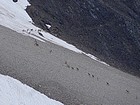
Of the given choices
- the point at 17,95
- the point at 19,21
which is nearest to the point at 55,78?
the point at 17,95

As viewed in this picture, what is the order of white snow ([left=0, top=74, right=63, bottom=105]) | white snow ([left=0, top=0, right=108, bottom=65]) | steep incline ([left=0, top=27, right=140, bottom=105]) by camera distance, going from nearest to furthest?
white snow ([left=0, top=74, right=63, bottom=105]) < steep incline ([left=0, top=27, right=140, bottom=105]) < white snow ([left=0, top=0, right=108, bottom=65])

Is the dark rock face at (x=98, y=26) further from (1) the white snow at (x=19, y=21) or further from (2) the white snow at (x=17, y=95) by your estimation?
(2) the white snow at (x=17, y=95)

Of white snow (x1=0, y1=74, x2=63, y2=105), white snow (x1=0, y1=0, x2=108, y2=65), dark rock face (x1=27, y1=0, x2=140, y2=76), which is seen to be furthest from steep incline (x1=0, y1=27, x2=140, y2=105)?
dark rock face (x1=27, y1=0, x2=140, y2=76)

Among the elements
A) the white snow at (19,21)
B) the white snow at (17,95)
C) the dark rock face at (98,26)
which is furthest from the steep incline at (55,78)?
the dark rock face at (98,26)

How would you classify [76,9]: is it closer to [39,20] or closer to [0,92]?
[39,20]

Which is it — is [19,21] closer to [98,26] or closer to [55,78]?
[98,26]

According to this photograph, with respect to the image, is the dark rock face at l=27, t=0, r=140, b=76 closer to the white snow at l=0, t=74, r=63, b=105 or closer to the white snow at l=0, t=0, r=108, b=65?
the white snow at l=0, t=0, r=108, b=65
